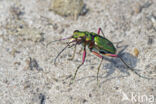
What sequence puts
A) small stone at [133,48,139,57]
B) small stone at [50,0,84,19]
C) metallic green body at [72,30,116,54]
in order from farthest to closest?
small stone at [50,0,84,19], small stone at [133,48,139,57], metallic green body at [72,30,116,54]

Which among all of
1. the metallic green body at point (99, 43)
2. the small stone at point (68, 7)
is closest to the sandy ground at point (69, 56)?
the small stone at point (68, 7)

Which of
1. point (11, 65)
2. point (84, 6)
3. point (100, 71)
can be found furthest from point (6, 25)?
point (100, 71)

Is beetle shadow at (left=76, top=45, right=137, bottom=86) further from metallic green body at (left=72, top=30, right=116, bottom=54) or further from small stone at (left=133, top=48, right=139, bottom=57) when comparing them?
metallic green body at (left=72, top=30, right=116, bottom=54)

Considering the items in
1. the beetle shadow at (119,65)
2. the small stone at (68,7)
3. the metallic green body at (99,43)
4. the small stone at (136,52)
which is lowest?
the beetle shadow at (119,65)

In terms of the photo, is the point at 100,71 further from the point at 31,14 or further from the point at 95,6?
the point at 31,14

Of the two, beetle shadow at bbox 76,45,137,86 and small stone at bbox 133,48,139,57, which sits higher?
small stone at bbox 133,48,139,57

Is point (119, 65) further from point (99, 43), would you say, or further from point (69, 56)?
point (69, 56)

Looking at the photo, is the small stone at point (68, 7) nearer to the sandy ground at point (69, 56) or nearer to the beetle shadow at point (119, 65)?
the sandy ground at point (69, 56)

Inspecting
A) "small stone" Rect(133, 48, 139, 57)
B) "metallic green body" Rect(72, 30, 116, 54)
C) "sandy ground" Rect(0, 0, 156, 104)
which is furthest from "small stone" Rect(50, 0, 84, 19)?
"small stone" Rect(133, 48, 139, 57)

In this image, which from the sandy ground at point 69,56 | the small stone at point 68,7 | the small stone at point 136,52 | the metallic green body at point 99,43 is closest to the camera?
the sandy ground at point 69,56
